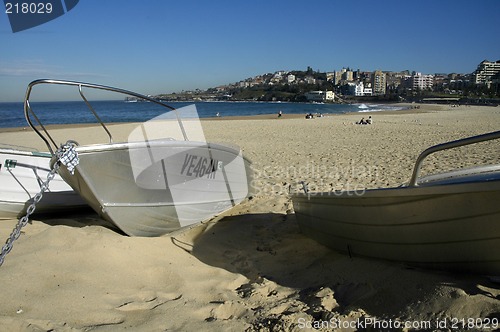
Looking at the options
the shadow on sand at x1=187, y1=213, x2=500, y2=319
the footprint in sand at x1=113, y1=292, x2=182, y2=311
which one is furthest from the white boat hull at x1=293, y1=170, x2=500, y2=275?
the footprint in sand at x1=113, y1=292, x2=182, y2=311

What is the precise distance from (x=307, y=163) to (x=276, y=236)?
515 cm

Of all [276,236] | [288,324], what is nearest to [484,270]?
[288,324]

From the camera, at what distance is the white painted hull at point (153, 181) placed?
14.0 ft

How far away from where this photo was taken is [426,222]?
2.93 m

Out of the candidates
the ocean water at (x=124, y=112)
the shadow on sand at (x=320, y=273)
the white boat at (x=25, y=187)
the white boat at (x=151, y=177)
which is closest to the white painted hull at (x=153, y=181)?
the white boat at (x=151, y=177)

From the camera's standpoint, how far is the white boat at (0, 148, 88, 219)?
5461 millimetres

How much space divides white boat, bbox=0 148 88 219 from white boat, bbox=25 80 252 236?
1.07 metres

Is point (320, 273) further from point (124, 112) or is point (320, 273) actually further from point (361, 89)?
point (361, 89)

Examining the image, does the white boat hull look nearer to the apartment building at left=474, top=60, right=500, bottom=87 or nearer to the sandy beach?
the sandy beach

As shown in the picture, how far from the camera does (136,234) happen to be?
477 cm

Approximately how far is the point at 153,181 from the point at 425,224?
3.18 m
